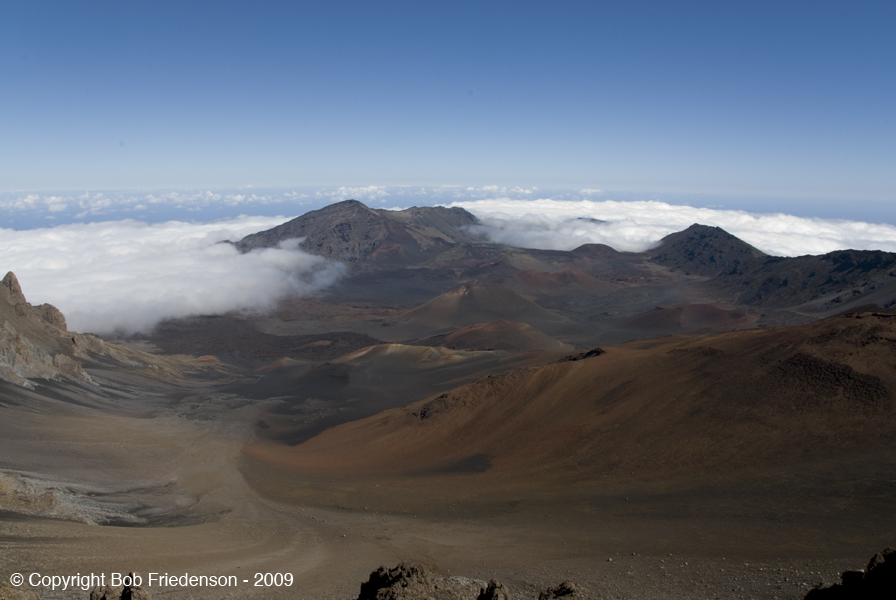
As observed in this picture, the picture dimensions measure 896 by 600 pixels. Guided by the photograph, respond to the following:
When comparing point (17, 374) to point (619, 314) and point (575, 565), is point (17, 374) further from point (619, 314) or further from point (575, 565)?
point (619, 314)

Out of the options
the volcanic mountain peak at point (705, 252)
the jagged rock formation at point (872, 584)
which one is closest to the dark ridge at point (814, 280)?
the volcanic mountain peak at point (705, 252)

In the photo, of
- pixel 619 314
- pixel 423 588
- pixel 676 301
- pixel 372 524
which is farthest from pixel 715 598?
pixel 676 301

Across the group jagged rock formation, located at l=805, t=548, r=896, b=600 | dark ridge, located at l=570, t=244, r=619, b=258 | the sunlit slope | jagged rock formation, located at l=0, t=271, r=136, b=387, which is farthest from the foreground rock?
dark ridge, located at l=570, t=244, r=619, b=258

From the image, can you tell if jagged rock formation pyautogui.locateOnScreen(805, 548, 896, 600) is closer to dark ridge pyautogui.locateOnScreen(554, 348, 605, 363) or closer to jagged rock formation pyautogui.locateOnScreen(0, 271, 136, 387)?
dark ridge pyautogui.locateOnScreen(554, 348, 605, 363)

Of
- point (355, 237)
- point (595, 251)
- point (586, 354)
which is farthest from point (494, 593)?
point (595, 251)

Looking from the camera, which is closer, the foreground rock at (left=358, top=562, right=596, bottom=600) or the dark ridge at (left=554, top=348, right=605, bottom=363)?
the foreground rock at (left=358, top=562, right=596, bottom=600)
